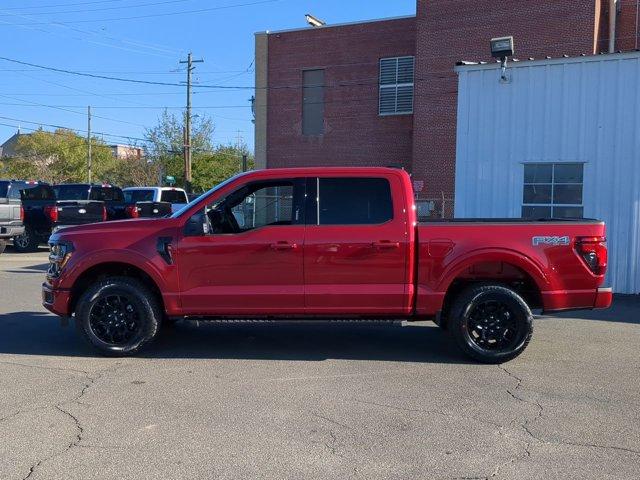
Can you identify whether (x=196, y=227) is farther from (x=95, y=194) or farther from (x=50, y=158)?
(x=50, y=158)

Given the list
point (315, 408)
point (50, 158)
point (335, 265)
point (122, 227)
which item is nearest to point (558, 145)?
point (335, 265)

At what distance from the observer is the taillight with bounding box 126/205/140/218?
19.5 meters

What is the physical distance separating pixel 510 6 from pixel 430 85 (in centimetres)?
Result: 464

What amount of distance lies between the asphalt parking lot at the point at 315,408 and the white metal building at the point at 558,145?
4.61 m

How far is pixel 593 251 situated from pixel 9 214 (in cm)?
1519

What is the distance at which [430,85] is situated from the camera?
29.0 metres

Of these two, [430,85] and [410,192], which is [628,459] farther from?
[430,85]

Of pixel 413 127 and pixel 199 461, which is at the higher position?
pixel 413 127

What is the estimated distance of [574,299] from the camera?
22.0 ft

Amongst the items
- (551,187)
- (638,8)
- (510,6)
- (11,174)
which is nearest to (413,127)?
(510,6)

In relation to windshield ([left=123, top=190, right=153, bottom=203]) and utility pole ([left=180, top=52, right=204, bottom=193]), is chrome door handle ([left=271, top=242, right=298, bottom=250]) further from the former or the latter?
utility pole ([left=180, top=52, right=204, bottom=193])

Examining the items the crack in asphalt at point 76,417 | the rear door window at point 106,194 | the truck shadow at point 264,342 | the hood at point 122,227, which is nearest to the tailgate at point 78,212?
the rear door window at point 106,194

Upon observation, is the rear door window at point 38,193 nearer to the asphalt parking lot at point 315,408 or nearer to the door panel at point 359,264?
the asphalt parking lot at point 315,408

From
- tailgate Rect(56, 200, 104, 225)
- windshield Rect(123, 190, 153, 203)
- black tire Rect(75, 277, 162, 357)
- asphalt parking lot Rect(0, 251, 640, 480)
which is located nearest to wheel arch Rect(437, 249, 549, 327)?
asphalt parking lot Rect(0, 251, 640, 480)
